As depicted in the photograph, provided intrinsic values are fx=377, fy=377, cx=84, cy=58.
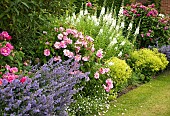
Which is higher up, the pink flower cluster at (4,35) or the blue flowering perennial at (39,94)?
the pink flower cluster at (4,35)

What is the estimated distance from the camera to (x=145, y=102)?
5871 mm

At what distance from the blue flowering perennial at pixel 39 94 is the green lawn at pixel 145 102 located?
1.18 metres

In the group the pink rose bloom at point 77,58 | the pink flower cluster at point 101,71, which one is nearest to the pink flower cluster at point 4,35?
the pink rose bloom at point 77,58

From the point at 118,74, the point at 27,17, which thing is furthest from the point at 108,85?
the point at 27,17

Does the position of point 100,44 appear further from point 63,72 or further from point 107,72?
point 63,72

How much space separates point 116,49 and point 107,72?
101cm

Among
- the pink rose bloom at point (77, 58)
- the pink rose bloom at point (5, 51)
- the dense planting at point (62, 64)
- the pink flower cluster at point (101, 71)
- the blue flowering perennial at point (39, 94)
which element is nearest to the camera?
the blue flowering perennial at point (39, 94)

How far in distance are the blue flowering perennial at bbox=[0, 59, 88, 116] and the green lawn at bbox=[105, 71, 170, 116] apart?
3.89 ft

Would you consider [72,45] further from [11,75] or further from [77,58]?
[11,75]

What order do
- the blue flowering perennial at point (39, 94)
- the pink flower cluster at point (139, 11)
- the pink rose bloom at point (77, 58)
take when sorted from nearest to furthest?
the blue flowering perennial at point (39, 94) → the pink rose bloom at point (77, 58) → the pink flower cluster at point (139, 11)

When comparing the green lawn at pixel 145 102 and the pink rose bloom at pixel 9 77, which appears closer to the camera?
the pink rose bloom at pixel 9 77

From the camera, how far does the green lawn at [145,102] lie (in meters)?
5.41

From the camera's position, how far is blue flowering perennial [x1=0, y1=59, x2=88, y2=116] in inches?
143

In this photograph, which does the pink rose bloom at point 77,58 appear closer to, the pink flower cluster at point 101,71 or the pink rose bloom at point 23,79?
the pink flower cluster at point 101,71
